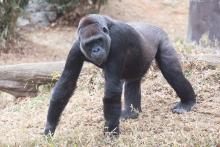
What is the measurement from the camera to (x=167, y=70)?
5.64 meters

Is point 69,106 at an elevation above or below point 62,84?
below

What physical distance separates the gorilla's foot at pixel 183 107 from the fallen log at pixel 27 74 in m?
1.90

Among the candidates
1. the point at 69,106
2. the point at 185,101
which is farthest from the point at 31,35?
the point at 185,101

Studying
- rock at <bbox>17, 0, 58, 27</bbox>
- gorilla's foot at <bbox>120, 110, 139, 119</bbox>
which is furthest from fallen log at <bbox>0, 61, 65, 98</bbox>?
rock at <bbox>17, 0, 58, 27</bbox>

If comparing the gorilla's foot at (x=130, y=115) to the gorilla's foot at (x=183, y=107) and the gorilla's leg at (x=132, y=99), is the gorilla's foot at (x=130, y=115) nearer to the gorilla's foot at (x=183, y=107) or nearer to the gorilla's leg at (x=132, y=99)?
the gorilla's leg at (x=132, y=99)

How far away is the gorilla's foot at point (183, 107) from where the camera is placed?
568 cm

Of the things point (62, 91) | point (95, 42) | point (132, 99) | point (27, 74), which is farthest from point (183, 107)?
point (27, 74)

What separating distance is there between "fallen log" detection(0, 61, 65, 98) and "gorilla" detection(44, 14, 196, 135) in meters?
1.56

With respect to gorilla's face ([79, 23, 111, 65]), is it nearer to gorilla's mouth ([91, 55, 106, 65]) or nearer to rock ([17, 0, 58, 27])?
gorilla's mouth ([91, 55, 106, 65])

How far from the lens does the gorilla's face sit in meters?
4.65

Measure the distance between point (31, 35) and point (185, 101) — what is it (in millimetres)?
6349

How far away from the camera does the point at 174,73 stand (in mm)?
5637

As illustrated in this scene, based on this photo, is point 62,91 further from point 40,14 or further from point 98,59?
point 40,14

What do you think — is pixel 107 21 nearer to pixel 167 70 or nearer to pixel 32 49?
pixel 167 70
